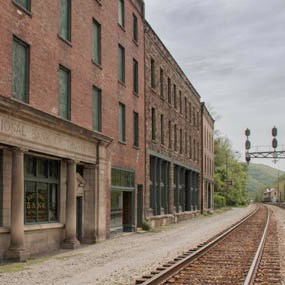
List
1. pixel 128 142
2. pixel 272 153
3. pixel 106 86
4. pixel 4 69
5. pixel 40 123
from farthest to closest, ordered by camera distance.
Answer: pixel 272 153 → pixel 128 142 → pixel 106 86 → pixel 40 123 → pixel 4 69

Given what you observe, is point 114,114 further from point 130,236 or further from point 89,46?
point 130,236

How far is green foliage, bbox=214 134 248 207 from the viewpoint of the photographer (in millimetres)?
94500

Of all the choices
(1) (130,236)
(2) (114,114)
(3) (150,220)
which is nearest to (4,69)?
(2) (114,114)

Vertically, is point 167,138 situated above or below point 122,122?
above

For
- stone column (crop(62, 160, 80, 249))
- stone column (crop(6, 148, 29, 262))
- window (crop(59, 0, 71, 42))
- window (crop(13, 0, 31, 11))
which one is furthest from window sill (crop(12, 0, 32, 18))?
stone column (crop(62, 160, 80, 249))

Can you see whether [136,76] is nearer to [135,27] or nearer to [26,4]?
[135,27]

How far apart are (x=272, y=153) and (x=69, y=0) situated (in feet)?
177

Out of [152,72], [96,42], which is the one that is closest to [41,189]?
[96,42]

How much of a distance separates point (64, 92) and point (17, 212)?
5.87 metres

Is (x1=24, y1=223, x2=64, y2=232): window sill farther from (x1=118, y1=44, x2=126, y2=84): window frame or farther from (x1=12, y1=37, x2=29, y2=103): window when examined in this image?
(x1=118, y1=44, x2=126, y2=84): window frame

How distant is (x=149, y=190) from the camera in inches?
1286

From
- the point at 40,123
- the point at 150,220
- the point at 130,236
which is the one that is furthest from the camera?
the point at 150,220

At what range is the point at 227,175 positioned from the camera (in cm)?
9381

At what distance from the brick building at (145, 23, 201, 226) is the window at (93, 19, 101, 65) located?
8198mm
